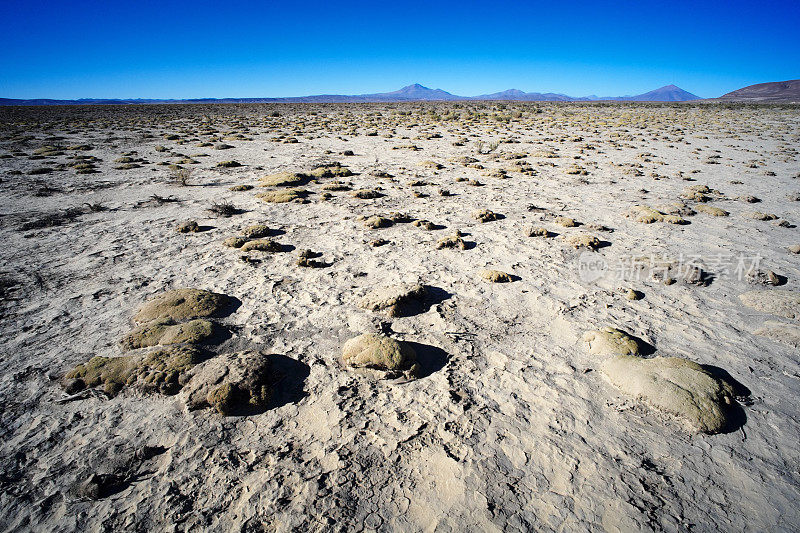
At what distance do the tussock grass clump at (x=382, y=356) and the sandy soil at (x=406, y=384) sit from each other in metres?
0.11

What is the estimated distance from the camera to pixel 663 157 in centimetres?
1275

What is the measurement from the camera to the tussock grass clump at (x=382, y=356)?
2955 mm

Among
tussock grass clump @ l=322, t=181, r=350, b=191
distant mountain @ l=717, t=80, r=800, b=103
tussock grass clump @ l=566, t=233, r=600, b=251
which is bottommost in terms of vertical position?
tussock grass clump @ l=566, t=233, r=600, b=251

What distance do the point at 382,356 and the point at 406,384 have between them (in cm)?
29

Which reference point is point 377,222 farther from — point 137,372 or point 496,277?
point 137,372

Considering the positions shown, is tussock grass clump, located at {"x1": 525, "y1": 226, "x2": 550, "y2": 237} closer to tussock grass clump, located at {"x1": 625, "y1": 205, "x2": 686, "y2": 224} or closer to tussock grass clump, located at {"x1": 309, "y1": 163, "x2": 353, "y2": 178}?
tussock grass clump, located at {"x1": 625, "y1": 205, "x2": 686, "y2": 224}

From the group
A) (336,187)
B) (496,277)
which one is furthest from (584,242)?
(336,187)

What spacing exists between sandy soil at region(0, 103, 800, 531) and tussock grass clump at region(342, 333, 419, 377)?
0.35ft

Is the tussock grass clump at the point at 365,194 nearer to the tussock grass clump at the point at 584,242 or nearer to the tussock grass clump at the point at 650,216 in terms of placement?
the tussock grass clump at the point at 584,242

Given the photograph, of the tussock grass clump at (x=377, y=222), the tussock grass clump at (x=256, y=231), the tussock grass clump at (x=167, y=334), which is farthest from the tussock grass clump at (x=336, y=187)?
the tussock grass clump at (x=167, y=334)

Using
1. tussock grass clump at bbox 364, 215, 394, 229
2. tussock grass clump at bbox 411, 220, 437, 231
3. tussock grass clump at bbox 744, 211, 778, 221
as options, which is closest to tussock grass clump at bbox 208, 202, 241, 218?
tussock grass clump at bbox 364, 215, 394, 229

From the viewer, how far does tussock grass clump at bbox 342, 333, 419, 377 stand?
296cm

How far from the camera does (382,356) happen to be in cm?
298

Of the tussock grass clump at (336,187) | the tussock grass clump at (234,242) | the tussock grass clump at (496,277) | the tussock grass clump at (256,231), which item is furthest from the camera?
the tussock grass clump at (336,187)
